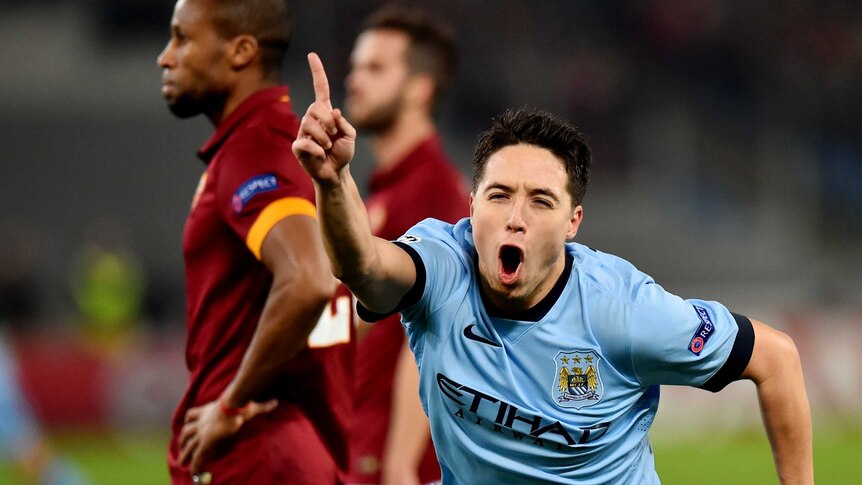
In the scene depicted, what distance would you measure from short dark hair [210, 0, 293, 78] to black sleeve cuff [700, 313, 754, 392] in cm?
188

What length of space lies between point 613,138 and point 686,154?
3.43ft

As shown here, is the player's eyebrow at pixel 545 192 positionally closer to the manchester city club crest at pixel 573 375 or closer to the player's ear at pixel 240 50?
the manchester city club crest at pixel 573 375

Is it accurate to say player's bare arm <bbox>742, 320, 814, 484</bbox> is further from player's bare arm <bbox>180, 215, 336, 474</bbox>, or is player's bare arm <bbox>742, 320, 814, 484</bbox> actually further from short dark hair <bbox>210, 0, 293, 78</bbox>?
short dark hair <bbox>210, 0, 293, 78</bbox>

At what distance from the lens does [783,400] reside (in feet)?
11.7

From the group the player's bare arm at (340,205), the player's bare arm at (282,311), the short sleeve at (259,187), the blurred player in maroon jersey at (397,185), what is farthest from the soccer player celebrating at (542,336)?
the blurred player in maroon jersey at (397,185)

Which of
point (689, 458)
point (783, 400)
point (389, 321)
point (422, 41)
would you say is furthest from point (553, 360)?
point (689, 458)

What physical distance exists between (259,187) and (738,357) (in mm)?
1529

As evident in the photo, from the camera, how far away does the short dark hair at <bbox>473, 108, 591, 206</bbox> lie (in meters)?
3.46

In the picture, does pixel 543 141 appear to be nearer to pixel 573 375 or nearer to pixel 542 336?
pixel 542 336

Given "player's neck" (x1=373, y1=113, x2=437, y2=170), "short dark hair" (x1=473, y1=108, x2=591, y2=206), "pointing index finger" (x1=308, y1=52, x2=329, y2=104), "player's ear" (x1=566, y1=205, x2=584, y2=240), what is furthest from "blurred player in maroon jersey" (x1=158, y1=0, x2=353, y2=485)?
"player's neck" (x1=373, y1=113, x2=437, y2=170)

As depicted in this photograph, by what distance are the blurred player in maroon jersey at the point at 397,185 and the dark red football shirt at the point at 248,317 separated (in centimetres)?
112

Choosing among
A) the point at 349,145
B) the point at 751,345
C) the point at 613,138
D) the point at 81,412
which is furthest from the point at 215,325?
the point at 613,138

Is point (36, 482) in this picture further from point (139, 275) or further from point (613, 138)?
point (613, 138)

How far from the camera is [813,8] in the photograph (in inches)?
781
